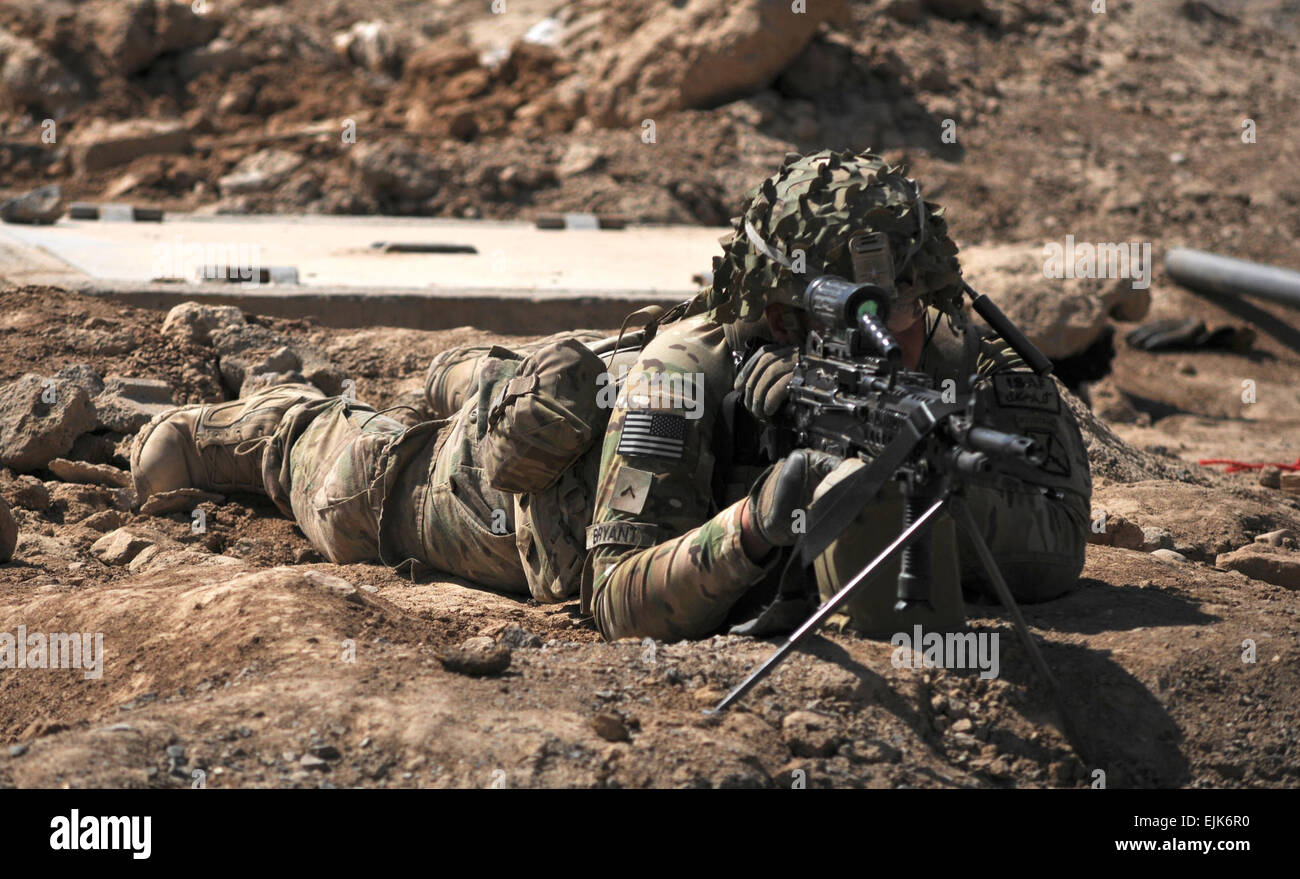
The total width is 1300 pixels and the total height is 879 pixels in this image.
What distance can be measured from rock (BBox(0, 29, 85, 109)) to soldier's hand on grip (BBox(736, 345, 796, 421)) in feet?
41.8

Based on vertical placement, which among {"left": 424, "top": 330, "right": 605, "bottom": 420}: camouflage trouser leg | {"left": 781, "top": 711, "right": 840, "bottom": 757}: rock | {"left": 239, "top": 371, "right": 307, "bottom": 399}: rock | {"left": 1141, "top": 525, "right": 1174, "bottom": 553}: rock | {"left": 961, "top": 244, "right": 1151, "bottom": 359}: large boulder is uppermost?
{"left": 424, "top": 330, "right": 605, "bottom": 420}: camouflage trouser leg

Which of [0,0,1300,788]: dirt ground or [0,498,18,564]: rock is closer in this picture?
[0,0,1300,788]: dirt ground

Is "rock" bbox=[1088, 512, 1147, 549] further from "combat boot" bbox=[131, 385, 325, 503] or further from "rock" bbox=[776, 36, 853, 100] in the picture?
"rock" bbox=[776, 36, 853, 100]

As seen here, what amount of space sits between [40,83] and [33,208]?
6588 mm

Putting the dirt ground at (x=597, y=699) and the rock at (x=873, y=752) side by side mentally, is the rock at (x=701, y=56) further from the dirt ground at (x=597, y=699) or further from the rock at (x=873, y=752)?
the rock at (x=873, y=752)

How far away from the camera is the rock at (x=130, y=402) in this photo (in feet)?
17.8

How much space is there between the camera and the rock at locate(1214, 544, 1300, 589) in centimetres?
420

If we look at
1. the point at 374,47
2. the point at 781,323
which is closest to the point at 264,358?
the point at 781,323

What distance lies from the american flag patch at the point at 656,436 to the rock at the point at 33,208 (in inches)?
251

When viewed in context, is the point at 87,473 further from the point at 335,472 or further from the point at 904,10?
the point at 904,10

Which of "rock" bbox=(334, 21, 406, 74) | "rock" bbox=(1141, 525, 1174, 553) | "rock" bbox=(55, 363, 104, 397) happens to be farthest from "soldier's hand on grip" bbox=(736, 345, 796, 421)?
"rock" bbox=(334, 21, 406, 74)

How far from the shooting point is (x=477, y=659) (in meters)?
2.98

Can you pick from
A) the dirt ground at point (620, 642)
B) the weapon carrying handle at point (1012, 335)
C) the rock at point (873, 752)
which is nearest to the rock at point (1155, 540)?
the dirt ground at point (620, 642)
